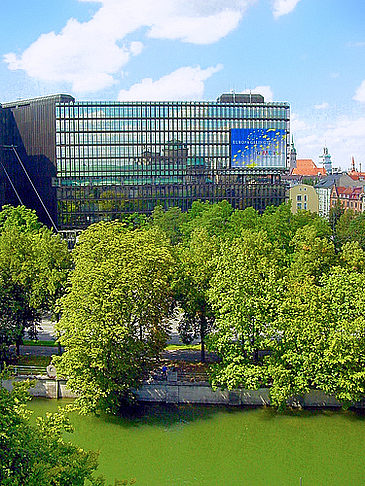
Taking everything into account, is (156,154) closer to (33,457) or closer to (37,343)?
(37,343)

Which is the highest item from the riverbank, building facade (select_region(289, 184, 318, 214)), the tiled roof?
the tiled roof

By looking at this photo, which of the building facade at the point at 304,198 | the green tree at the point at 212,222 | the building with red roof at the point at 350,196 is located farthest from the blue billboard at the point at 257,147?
the building with red roof at the point at 350,196

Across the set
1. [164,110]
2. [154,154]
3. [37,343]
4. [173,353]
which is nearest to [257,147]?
[164,110]

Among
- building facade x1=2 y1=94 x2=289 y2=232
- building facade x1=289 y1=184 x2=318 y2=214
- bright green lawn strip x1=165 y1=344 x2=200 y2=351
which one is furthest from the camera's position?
building facade x1=289 y1=184 x2=318 y2=214

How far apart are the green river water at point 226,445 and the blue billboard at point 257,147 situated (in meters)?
79.9

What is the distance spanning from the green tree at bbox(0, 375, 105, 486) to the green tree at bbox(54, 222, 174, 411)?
17.2 m

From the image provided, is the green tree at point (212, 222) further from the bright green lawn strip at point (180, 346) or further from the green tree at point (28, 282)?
the green tree at point (28, 282)

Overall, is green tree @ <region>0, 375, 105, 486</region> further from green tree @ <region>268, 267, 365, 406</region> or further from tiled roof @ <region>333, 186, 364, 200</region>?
tiled roof @ <region>333, 186, 364, 200</region>

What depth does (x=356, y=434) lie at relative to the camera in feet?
121

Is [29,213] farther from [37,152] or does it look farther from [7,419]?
[7,419]

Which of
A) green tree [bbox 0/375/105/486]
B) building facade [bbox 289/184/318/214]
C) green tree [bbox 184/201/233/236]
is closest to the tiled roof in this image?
building facade [bbox 289/184/318/214]

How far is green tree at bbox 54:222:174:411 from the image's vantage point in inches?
1534

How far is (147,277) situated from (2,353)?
12.6m

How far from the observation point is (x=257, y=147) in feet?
382
